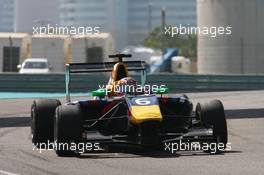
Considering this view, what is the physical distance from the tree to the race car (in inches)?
3984

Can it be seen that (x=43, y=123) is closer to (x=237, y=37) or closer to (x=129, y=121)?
(x=129, y=121)

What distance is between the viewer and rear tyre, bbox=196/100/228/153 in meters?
10.8

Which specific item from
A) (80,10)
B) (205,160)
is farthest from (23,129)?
(80,10)

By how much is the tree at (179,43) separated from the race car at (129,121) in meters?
101

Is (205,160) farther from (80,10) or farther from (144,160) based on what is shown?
(80,10)

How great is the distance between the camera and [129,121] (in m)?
10.6

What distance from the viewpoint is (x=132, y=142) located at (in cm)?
1052

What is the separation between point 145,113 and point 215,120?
1.13 metres

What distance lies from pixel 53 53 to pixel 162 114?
4427cm

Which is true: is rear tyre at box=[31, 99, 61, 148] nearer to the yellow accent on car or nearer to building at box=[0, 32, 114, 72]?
the yellow accent on car

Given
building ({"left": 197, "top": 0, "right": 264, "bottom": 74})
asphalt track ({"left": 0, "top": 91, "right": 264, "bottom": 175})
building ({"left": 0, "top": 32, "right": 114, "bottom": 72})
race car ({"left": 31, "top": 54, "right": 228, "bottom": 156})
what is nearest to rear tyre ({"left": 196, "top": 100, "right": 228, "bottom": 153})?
race car ({"left": 31, "top": 54, "right": 228, "bottom": 156})

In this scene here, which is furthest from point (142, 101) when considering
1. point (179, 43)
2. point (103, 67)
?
point (179, 43)

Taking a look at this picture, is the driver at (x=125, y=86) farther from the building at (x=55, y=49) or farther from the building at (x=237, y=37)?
the building at (x=55, y=49)

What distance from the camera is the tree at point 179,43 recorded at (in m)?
120
